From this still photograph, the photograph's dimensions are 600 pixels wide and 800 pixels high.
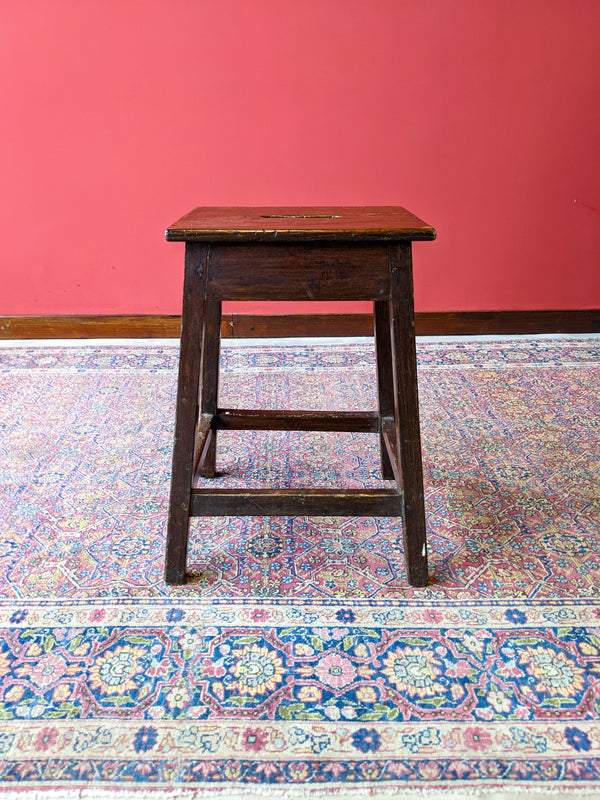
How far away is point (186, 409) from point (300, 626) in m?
0.55

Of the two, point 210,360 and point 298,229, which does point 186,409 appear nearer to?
point 298,229

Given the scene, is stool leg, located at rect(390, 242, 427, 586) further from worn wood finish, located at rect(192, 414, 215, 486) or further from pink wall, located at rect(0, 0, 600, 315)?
pink wall, located at rect(0, 0, 600, 315)

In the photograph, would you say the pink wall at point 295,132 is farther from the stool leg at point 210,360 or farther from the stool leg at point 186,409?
the stool leg at point 186,409

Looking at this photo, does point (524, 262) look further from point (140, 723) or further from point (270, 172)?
point (140, 723)

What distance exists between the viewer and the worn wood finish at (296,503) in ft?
4.95

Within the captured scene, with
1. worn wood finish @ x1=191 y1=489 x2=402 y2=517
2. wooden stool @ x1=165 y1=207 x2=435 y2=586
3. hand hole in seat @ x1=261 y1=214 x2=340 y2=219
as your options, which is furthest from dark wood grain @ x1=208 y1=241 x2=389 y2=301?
worn wood finish @ x1=191 y1=489 x2=402 y2=517

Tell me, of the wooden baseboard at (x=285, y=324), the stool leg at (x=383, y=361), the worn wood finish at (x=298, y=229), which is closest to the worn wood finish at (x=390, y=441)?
the stool leg at (x=383, y=361)

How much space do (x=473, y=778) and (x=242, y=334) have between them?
2.91m

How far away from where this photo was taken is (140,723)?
113cm

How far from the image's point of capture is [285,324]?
12.0 feet

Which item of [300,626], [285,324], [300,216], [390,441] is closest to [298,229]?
[300,216]

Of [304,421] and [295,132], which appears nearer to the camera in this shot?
[304,421]

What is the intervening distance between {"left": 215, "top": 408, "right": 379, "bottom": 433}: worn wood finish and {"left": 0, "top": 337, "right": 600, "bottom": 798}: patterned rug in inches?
7.7

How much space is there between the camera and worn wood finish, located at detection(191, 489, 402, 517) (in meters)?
1.51
